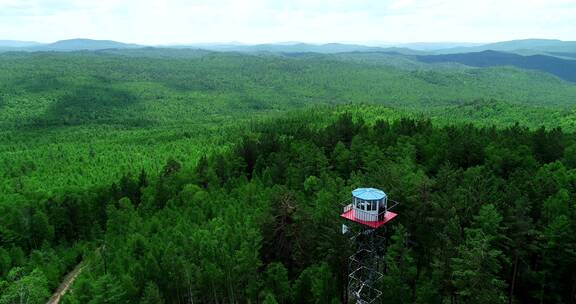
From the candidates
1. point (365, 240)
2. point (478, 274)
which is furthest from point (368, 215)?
point (478, 274)

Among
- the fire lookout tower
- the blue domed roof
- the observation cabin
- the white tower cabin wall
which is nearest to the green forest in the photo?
the fire lookout tower

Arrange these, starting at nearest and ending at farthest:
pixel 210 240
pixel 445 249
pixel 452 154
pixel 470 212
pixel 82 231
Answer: pixel 445 249 < pixel 470 212 < pixel 210 240 < pixel 452 154 < pixel 82 231

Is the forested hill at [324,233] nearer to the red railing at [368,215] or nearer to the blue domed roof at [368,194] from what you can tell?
the red railing at [368,215]

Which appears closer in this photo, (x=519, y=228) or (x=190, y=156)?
(x=519, y=228)

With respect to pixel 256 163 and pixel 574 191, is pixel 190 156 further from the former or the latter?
pixel 574 191

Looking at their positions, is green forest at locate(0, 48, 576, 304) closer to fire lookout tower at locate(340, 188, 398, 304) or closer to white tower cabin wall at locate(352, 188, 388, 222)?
fire lookout tower at locate(340, 188, 398, 304)

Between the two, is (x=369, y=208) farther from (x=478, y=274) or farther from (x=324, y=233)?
(x=478, y=274)

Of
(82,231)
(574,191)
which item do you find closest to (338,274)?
(574,191)
